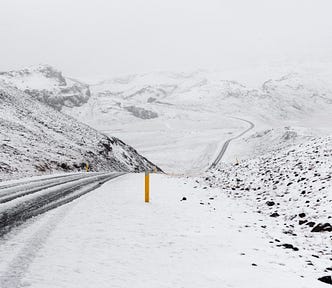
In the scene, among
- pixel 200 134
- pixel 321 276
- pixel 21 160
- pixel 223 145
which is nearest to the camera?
pixel 321 276

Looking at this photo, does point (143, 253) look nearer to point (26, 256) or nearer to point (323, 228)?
point (26, 256)

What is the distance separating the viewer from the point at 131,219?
27.3ft

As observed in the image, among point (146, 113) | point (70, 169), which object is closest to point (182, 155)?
point (70, 169)

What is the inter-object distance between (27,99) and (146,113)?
430 feet

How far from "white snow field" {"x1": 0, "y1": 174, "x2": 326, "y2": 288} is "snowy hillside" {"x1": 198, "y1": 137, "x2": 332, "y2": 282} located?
1.28 feet

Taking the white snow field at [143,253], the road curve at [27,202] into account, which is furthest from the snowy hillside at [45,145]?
the white snow field at [143,253]

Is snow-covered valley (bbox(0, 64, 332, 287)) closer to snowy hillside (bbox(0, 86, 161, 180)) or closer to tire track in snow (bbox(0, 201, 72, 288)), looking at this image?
tire track in snow (bbox(0, 201, 72, 288))

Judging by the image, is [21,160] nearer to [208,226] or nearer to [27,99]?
[208,226]

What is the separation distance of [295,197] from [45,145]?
2666cm

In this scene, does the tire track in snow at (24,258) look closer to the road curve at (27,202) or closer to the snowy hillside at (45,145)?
the road curve at (27,202)

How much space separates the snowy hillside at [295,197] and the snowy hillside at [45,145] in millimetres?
13962

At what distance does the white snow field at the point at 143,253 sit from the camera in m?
4.53

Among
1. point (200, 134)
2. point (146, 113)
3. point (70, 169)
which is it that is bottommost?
point (70, 169)

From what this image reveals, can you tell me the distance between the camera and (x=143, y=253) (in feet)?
18.6
